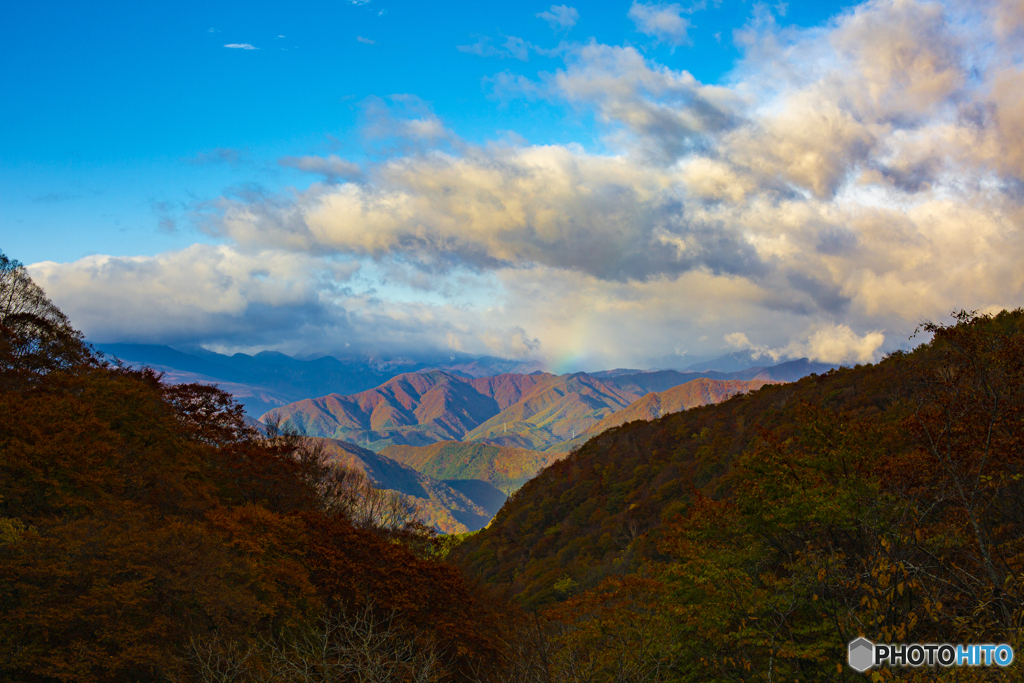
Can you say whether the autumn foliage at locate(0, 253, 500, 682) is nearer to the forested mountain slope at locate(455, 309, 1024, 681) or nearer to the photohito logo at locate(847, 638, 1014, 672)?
the forested mountain slope at locate(455, 309, 1024, 681)

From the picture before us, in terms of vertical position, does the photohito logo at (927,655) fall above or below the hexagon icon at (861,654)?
above

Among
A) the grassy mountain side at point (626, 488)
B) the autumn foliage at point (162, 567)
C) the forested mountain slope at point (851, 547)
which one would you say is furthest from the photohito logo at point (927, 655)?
the grassy mountain side at point (626, 488)

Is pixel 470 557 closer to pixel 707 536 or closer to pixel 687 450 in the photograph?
pixel 687 450

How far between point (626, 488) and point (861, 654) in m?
55.1

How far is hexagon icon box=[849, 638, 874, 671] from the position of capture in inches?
477

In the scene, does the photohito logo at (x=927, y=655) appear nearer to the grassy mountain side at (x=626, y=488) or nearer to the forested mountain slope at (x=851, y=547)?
the forested mountain slope at (x=851, y=547)

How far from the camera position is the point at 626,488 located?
66000 millimetres

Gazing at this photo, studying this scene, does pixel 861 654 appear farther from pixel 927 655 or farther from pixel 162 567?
pixel 162 567

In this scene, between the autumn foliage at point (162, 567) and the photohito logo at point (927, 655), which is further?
the autumn foliage at point (162, 567)

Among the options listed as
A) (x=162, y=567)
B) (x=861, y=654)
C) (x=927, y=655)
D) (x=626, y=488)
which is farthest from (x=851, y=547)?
(x=626, y=488)

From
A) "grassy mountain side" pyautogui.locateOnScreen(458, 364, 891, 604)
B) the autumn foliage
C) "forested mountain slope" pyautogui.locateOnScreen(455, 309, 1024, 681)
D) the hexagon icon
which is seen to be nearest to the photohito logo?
the hexagon icon

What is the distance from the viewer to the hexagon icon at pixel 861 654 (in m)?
12.1

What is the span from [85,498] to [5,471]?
Result: 2.98m

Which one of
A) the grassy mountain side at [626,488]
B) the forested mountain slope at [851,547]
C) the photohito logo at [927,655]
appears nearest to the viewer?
the photohito logo at [927,655]
